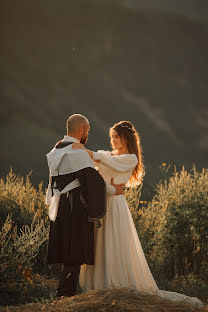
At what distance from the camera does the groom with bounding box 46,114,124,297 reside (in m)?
3.99

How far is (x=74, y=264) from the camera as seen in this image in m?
4.06

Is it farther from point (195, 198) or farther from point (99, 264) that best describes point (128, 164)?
point (195, 198)

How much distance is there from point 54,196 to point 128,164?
3.04 ft

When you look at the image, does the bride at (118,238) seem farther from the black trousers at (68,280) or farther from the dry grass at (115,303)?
the dry grass at (115,303)

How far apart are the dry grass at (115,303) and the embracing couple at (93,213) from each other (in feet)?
1.48

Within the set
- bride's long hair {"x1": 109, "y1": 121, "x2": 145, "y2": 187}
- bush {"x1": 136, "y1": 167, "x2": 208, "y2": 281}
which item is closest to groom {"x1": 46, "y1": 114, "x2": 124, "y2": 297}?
bride's long hair {"x1": 109, "y1": 121, "x2": 145, "y2": 187}

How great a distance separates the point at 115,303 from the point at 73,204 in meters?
1.11

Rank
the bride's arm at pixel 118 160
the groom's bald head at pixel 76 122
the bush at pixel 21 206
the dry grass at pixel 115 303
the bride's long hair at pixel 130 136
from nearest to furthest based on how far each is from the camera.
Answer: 1. the dry grass at pixel 115 303
2. the groom's bald head at pixel 76 122
3. the bride's arm at pixel 118 160
4. the bride's long hair at pixel 130 136
5. the bush at pixel 21 206

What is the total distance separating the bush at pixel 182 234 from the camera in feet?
23.0

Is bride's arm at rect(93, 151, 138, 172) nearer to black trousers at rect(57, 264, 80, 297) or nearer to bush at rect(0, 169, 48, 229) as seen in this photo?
black trousers at rect(57, 264, 80, 297)

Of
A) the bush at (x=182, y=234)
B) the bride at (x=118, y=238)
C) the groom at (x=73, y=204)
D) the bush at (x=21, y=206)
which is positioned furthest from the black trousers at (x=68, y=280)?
the bush at (x=182, y=234)

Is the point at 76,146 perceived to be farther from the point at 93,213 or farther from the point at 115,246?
the point at 115,246

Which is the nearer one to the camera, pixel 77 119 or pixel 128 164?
pixel 77 119

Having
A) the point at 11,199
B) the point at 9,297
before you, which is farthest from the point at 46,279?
the point at 11,199
